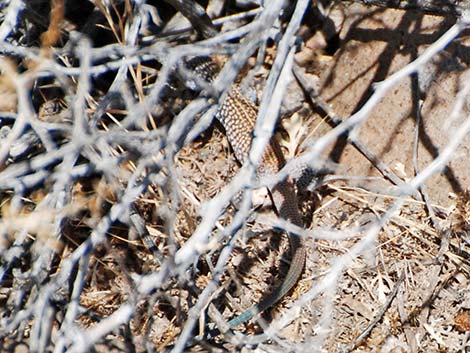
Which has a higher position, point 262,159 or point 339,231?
point 262,159

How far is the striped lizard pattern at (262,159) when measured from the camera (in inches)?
159

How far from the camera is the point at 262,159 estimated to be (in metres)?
4.66

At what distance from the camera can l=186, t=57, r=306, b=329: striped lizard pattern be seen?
159 inches

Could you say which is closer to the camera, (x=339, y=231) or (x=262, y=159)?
(x=339, y=231)

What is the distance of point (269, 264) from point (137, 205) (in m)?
0.80

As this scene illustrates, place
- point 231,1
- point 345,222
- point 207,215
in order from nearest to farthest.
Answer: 1. point 207,215
2. point 345,222
3. point 231,1

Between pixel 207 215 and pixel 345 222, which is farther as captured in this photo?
pixel 345 222

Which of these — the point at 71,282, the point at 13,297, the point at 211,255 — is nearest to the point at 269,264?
the point at 211,255

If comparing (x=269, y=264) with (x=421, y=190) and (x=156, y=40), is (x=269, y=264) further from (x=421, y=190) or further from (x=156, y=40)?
(x=156, y=40)

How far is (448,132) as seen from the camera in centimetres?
420

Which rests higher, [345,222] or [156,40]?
[156,40]

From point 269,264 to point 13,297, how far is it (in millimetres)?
1373

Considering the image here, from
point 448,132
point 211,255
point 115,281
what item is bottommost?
point 115,281

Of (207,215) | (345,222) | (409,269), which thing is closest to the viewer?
(207,215)
